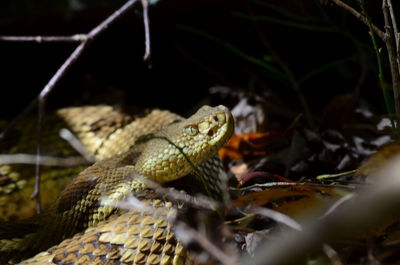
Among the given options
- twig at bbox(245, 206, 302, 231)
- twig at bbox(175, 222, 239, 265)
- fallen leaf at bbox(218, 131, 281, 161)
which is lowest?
fallen leaf at bbox(218, 131, 281, 161)

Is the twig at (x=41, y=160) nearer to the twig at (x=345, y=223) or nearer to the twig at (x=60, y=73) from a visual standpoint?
the twig at (x=60, y=73)

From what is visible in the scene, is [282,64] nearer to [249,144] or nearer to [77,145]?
[249,144]

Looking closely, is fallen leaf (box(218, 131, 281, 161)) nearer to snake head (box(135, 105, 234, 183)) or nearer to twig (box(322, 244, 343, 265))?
snake head (box(135, 105, 234, 183))

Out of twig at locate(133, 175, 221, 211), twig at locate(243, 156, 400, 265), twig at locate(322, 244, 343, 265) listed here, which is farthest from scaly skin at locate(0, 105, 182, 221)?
twig at locate(243, 156, 400, 265)

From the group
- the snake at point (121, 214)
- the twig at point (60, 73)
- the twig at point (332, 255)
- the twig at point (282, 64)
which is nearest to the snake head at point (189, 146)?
the snake at point (121, 214)

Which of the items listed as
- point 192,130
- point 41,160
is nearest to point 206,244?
point 192,130

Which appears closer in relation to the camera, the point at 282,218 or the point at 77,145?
the point at 282,218

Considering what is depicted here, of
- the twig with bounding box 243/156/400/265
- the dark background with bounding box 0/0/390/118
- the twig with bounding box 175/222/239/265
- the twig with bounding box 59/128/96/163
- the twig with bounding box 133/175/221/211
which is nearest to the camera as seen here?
the twig with bounding box 243/156/400/265
